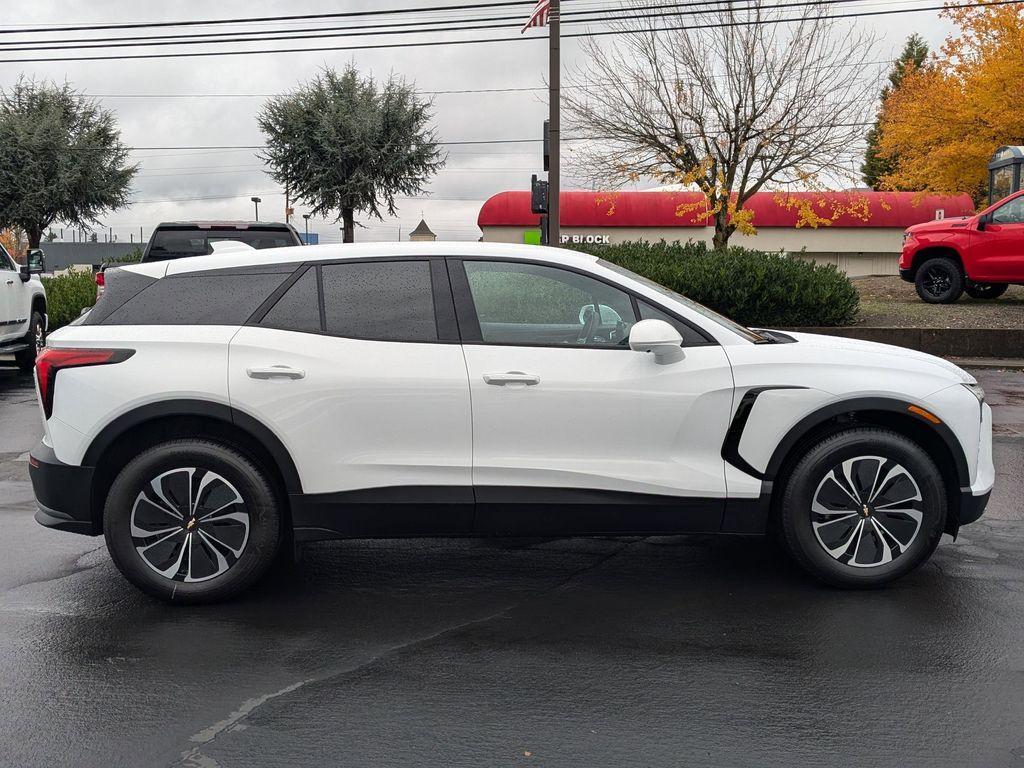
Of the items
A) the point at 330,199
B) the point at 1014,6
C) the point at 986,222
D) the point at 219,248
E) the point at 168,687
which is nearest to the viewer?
the point at 168,687

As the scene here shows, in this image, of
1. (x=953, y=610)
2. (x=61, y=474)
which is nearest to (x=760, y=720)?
(x=953, y=610)

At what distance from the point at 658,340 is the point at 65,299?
1706 cm

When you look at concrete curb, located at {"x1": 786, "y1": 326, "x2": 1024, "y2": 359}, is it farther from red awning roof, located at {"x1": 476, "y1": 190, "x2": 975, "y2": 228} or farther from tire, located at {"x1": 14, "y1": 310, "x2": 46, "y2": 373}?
red awning roof, located at {"x1": 476, "y1": 190, "x2": 975, "y2": 228}

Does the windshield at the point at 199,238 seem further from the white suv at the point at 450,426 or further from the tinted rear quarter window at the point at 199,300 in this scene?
the white suv at the point at 450,426

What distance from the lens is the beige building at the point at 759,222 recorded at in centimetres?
4053

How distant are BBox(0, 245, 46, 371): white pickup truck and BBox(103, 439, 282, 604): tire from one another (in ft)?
31.6

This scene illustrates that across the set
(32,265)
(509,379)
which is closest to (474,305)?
(509,379)

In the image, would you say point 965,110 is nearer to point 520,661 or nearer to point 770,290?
point 770,290

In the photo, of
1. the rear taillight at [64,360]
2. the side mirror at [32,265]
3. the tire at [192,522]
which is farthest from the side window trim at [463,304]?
the side mirror at [32,265]

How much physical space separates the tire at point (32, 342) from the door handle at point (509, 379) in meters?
11.6

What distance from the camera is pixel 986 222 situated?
61.0 ft

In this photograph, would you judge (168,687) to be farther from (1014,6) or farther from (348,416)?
(1014,6)

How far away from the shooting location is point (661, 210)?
135 feet

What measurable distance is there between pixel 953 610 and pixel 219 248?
3.95 meters
